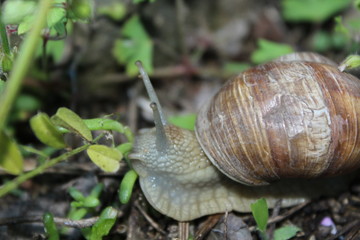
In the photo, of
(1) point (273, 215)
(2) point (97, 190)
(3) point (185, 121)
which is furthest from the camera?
(3) point (185, 121)

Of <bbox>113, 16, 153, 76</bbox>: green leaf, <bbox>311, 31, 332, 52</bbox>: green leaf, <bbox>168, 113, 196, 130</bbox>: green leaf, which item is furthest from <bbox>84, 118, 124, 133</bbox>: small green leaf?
<bbox>311, 31, 332, 52</bbox>: green leaf

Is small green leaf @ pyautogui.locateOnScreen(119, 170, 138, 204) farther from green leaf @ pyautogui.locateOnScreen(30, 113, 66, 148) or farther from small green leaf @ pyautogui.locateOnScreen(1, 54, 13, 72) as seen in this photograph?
small green leaf @ pyautogui.locateOnScreen(1, 54, 13, 72)

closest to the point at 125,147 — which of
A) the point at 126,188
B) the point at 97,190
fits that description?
the point at 126,188

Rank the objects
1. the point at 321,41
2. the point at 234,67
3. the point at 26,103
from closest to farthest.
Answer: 1. the point at 26,103
2. the point at 234,67
3. the point at 321,41

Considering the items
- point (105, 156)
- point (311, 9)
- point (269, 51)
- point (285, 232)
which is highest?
point (311, 9)

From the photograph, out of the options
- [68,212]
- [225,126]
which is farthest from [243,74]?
[68,212]

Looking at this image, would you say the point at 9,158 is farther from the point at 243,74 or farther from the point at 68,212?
the point at 243,74

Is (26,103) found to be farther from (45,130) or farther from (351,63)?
(351,63)
